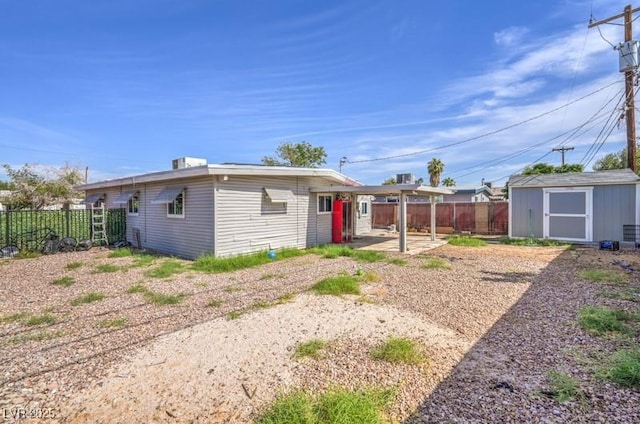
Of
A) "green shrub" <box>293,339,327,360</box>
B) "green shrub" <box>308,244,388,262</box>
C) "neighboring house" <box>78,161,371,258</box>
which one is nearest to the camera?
"green shrub" <box>293,339,327,360</box>

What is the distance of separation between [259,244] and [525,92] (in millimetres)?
14084

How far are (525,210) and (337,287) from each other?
38.0ft

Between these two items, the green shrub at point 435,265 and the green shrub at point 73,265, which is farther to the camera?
the green shrub at point 73,265

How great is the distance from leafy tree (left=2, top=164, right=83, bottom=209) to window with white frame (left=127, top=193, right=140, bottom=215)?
947cm

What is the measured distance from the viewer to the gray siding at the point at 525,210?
1360cm

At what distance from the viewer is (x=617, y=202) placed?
12016mm

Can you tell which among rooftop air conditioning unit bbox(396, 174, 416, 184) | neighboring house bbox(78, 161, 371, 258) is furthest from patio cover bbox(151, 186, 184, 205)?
rooftop air conditioning unit bbox(396, 174, 416, 184)

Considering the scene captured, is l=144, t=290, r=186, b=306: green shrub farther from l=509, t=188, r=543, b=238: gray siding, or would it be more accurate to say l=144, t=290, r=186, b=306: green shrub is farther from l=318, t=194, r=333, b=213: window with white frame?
l=509, t=188, r=543, b=238: gray siding

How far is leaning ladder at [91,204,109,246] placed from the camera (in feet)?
41.5

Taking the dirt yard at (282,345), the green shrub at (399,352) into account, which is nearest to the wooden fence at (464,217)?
the dirt yard at (282,345)

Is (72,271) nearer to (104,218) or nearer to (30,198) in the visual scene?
(104,218)

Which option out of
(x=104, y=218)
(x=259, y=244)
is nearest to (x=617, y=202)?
(x=259, y=244)

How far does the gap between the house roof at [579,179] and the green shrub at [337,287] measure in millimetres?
11126

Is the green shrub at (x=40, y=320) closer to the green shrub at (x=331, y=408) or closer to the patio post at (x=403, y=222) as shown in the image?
the green shrub at (x=331, y=408)
